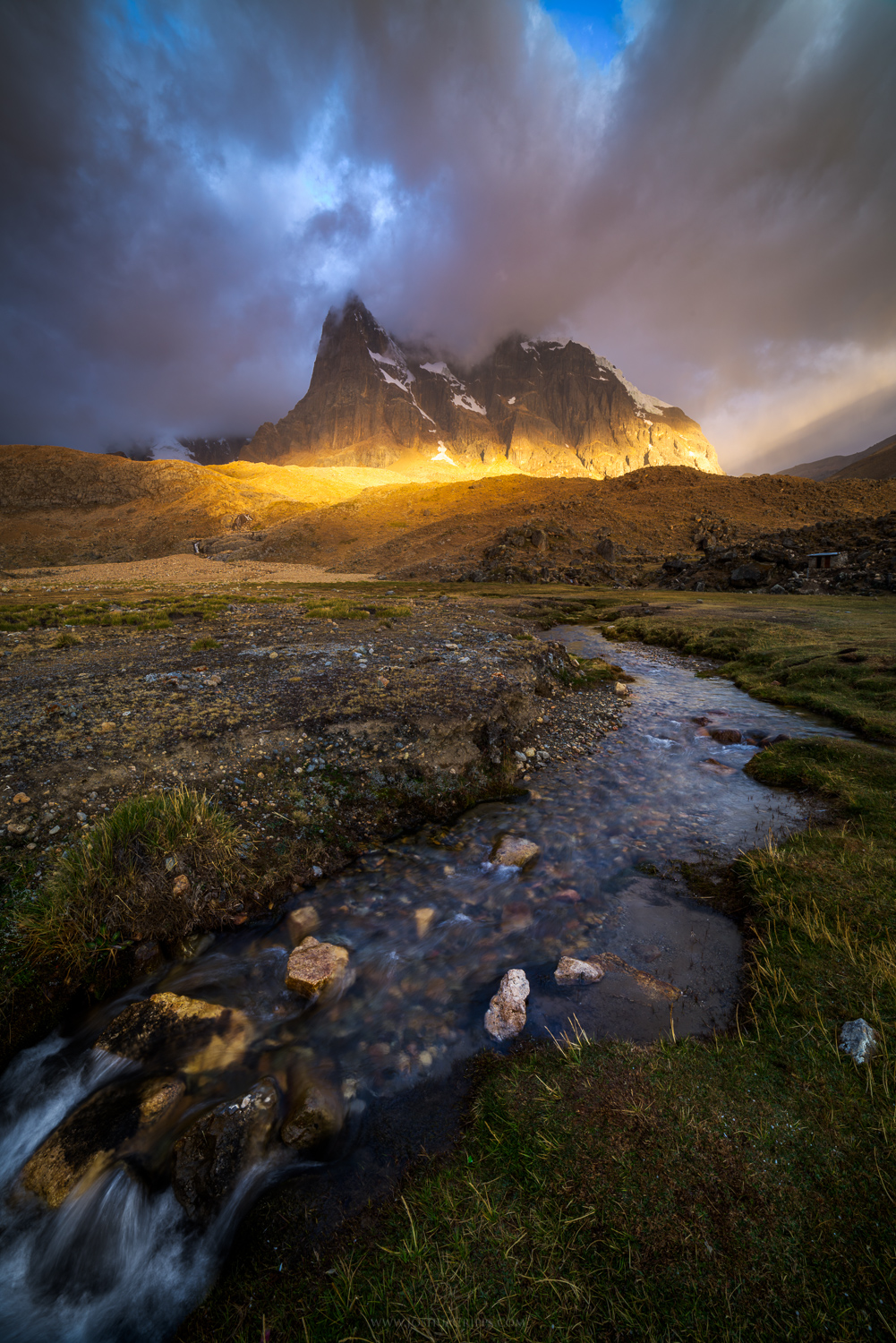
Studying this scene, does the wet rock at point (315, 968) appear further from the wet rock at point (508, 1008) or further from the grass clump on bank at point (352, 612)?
the grass clump on bank at point (352, 612)

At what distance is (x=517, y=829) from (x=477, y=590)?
41094 millimetres

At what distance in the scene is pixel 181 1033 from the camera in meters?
4.76

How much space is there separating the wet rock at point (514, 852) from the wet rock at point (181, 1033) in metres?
3.82

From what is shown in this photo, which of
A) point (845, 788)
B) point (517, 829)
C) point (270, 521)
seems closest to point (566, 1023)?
point (517, 829)

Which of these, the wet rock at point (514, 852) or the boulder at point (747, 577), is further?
the boulder at point (747, 577)

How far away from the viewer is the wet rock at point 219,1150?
3693 millimetres

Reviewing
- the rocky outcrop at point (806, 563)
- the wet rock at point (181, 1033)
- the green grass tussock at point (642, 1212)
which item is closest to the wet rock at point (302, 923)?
the wet rock at point (181, 1033)

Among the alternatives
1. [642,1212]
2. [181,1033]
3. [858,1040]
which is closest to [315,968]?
[181,1033]

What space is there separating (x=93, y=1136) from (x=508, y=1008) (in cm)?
370

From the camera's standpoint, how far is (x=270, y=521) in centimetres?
10225

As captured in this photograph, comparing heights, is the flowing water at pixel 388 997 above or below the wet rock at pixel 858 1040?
below

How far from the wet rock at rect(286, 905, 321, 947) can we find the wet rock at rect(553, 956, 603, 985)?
303 cm

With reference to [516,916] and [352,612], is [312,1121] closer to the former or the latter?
[516,916]

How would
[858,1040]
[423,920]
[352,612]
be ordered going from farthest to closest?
1. [352,612]
2. [423,920]
3. [858,1040]
